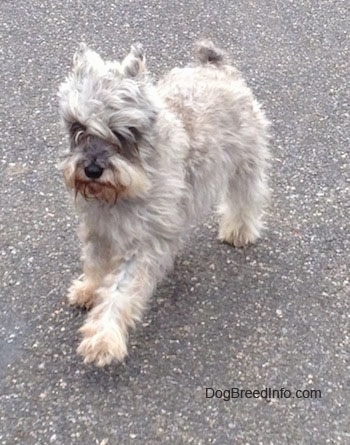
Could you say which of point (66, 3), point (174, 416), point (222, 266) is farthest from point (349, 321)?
point (66, 3)

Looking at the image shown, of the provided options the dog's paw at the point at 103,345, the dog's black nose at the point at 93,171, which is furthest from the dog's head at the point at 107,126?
the dog's paw at the point at 103,345

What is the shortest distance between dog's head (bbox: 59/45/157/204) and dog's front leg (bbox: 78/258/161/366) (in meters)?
0.41

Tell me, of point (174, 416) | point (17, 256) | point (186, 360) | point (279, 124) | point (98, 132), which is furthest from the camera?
point (279, 124)

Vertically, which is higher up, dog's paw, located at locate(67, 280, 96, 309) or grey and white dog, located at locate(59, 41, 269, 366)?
grey and white dog, located at locate(59, 41, 269, 366)

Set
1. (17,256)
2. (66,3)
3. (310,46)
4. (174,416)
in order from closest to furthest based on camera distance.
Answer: (174,416) < (17,256) < (310,46) < (66,3)

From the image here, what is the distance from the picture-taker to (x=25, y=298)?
4.43 m

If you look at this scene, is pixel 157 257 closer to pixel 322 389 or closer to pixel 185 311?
pixel 185 311

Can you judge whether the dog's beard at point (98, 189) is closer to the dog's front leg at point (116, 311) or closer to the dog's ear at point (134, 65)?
the dog's front leg at point (116, 311)

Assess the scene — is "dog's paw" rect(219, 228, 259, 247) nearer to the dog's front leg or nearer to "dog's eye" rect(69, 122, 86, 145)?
the dog's front leg

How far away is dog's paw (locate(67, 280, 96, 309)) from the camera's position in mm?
4289

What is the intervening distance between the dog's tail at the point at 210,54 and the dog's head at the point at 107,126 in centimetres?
107

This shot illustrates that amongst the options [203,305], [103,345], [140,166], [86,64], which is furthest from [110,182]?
[203,305]

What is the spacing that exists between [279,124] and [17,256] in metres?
2.29

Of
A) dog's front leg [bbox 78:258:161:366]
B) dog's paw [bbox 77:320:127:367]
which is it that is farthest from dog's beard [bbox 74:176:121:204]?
dog's paw [bbox 77:320:127:367]
